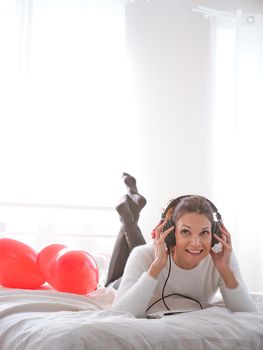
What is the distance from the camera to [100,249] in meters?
3.38

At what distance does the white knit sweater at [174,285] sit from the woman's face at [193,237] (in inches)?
3.1

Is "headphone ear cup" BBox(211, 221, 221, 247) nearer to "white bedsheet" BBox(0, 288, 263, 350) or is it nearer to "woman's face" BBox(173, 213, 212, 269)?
"woman's face" BBox(173, 213, 212, 269)

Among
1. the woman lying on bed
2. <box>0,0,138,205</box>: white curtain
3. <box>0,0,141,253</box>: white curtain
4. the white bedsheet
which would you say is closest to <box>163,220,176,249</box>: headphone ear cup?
the woman lying on bed

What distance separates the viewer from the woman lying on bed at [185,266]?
1.62 metres

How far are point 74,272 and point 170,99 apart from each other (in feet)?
6.70

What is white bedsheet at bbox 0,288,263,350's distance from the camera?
1164 mm

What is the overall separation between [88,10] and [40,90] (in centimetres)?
59

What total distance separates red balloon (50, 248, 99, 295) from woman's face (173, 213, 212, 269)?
0.38m

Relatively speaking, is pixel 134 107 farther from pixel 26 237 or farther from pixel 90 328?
pixel 90 328

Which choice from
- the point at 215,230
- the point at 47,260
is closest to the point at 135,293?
the point at 215,230

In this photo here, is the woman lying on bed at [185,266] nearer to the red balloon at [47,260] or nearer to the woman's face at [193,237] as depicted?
the woman's face at [193,237]

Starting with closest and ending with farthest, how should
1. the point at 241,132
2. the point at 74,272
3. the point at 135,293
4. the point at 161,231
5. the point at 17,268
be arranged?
the point at 135,293, the point at 161,231, the point at 74,272, the point at 17,268, the point at 241,132

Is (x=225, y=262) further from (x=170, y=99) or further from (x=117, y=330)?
(x=170, y=99)

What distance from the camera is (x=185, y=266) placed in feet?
5.65
